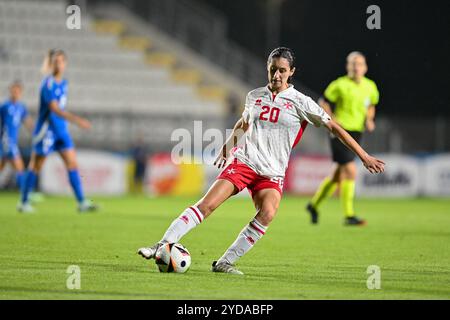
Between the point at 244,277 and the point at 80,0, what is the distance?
25493 mm

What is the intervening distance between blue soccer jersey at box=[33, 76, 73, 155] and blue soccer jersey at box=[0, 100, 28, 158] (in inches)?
159

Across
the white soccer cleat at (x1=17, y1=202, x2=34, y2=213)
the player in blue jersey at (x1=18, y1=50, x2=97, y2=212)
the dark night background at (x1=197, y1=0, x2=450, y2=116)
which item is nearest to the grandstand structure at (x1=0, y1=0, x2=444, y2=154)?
the dark night background at (x1=197, y1=0, x2=450, y2=116)

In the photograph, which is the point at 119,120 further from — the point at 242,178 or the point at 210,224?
the point at 242,178

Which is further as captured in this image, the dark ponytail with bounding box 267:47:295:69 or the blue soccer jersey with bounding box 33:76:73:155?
the blue soccer jersey with bounding box 33:76:73:155

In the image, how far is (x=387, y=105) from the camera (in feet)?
114

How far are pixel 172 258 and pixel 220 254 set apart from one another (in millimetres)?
1997

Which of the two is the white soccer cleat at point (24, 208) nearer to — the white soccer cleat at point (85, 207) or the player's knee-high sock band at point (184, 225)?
the white soccer cleat at point (85, 207)

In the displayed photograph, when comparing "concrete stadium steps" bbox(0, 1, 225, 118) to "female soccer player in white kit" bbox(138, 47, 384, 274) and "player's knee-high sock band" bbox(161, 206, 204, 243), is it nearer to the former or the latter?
"female soccer player in white kit" bbox(138, 47, 384, 274)

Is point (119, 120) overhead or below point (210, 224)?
overhead

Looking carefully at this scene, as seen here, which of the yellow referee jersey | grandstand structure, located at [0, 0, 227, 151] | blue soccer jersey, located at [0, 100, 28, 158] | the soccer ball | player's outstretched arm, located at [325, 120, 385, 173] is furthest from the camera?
grandstand structure, located at [0, 0, 227, 151]

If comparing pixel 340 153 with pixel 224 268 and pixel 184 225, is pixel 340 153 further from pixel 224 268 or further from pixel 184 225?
pixel 184 225

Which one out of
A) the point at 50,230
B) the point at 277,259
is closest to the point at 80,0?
the point at 50,230

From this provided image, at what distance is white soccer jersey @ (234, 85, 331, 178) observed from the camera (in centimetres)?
818

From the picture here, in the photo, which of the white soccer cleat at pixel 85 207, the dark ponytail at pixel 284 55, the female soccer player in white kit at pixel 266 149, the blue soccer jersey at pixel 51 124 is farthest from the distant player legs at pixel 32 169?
the dark ponytail at pixel 284 55
